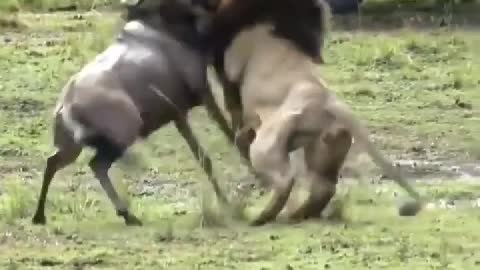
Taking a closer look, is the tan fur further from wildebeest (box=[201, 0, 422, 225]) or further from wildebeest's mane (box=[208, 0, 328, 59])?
wildebeest's mane (box=[208, 0, 328, 59])

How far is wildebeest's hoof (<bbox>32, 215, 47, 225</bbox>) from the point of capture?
26.2 feet

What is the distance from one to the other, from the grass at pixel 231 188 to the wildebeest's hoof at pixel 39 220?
48 mm

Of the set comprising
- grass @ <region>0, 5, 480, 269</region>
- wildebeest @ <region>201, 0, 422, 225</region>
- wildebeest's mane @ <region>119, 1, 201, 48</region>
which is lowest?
grass @ <region>0, 5, 480, 269</region>

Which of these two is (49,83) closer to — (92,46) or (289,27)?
(92,46)

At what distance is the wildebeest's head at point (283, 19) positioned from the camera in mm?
8648

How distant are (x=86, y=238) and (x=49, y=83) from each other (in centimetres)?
562

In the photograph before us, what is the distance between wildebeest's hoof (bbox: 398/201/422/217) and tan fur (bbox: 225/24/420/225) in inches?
2.5

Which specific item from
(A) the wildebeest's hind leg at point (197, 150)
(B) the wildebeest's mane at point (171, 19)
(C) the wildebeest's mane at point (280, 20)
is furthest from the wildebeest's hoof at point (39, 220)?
(C) the wildebeest's mane at point (280, 20)

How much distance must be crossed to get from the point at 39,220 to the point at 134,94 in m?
0.83

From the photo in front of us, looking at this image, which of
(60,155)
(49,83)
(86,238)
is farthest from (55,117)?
(49,83)

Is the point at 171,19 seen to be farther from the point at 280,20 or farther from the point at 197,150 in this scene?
the point at 197,150

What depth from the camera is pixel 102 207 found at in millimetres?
8594

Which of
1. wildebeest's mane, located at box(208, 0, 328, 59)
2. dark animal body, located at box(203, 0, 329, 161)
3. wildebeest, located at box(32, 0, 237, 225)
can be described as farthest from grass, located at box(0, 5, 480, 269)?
wildebeest's mane, located at box(208, 0, 328, 59)

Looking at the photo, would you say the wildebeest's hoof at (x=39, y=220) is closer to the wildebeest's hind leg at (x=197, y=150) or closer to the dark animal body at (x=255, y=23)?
the wildebeest's hind leg at (x=197, y=150)
